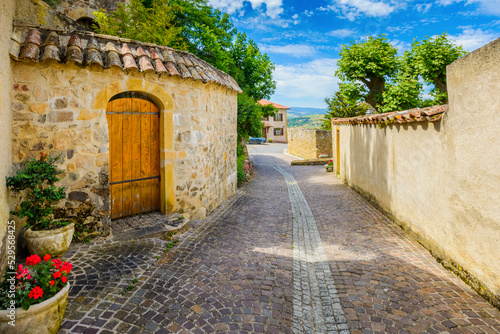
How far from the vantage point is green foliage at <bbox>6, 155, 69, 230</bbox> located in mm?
4168

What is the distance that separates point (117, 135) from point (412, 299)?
555 cm

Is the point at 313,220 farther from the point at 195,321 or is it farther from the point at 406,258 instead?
the point at 195,321

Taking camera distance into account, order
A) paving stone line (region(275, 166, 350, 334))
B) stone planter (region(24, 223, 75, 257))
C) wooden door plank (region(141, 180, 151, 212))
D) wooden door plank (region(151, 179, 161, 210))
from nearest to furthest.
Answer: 1. paving stone line (region(275, 166, 350, 334))
2. stone planter (region(24, 223, 75, 257))
3. wooden door plank (region(141, 180, 151, 212))
4. wooden door plank (region(151, 179, 161, 210))

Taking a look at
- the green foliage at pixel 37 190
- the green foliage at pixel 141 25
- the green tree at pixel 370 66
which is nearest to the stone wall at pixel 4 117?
the green foliage at pixel 37 190

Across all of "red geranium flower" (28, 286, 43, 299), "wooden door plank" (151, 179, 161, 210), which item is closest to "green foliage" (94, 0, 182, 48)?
"wooden door plank" (151, 179, 161, 210)

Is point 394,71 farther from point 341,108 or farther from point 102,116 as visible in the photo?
point 102,116

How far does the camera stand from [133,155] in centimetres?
602

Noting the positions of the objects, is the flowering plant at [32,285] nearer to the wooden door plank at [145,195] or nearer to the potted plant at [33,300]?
the potted plant at [33,300]

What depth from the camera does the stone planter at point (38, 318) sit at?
255 centimetres

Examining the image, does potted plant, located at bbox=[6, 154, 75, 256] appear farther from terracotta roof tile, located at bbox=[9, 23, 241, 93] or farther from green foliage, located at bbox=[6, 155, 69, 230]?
terracotta roof tile, located at bbox=[9, 23, 241, 93]

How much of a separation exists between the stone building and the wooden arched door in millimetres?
20

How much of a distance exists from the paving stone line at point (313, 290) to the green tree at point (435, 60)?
12.7 meters

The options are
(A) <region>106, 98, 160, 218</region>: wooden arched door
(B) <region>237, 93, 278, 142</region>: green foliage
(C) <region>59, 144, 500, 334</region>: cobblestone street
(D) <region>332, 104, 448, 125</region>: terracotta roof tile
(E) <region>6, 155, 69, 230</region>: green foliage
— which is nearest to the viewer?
(C) <region>59, 144, 500, 334</region>: cobblestone street

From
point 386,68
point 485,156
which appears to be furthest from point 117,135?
point 386,68
